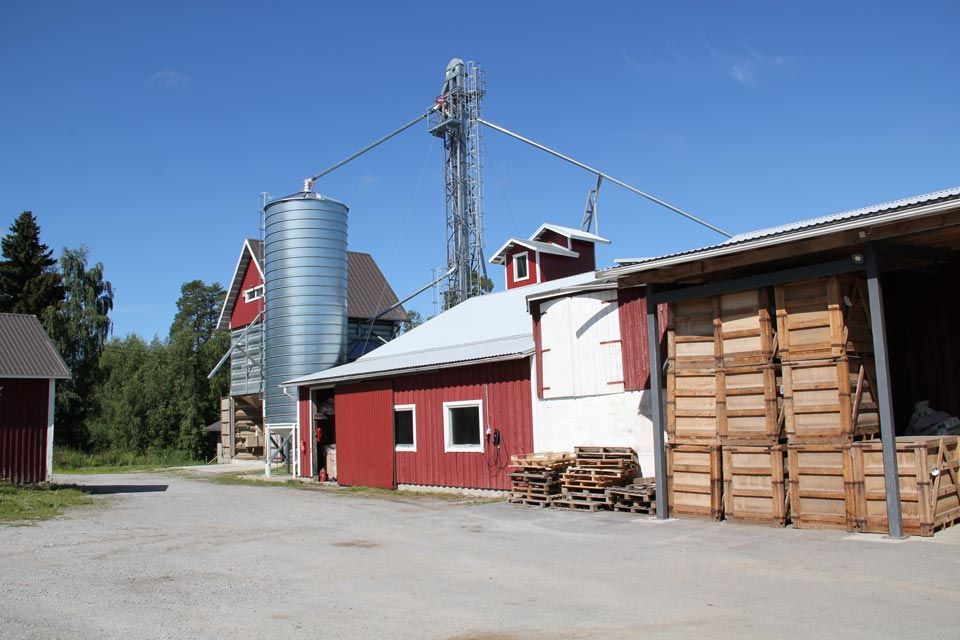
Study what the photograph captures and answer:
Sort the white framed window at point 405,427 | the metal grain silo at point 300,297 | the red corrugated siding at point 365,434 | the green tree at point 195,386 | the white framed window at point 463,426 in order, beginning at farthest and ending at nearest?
the green tree at point 195,386 → the metal grain silo at point 300,297 → the red corrugated siding at point 365,434 → the white framed window at point 405,427 → the white framed window at point 463,426

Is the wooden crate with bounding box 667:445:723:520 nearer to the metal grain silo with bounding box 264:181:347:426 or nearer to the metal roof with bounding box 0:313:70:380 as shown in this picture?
the metal roof with bounding box 0:313:70:380

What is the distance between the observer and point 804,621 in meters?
6.89

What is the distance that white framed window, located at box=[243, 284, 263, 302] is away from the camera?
3866 centimetres

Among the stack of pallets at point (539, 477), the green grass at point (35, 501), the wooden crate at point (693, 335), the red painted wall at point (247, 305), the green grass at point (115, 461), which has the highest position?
the red painted wall at point (247, 305)

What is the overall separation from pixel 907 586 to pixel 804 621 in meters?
1.86

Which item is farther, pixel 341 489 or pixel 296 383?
pixel 296 383

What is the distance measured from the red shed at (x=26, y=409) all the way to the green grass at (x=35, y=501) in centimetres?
55

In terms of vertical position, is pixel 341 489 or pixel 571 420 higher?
pixel 571 420

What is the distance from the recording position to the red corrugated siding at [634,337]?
15938 mm

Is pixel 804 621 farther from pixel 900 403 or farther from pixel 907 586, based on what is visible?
pixel 900 403

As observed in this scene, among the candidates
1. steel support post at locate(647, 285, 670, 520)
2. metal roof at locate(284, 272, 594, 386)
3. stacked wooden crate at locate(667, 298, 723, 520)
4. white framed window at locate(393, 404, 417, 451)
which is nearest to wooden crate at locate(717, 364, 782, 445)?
stacked wooden crate at locate(667, 298, 723, 520)

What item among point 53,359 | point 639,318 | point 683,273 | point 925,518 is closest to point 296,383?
point 53,359

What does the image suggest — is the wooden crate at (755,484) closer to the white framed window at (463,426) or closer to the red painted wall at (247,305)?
the white framed window at (463,426)

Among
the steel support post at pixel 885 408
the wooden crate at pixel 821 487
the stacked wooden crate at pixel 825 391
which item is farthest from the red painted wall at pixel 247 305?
the steel support post at pixel 885 408
